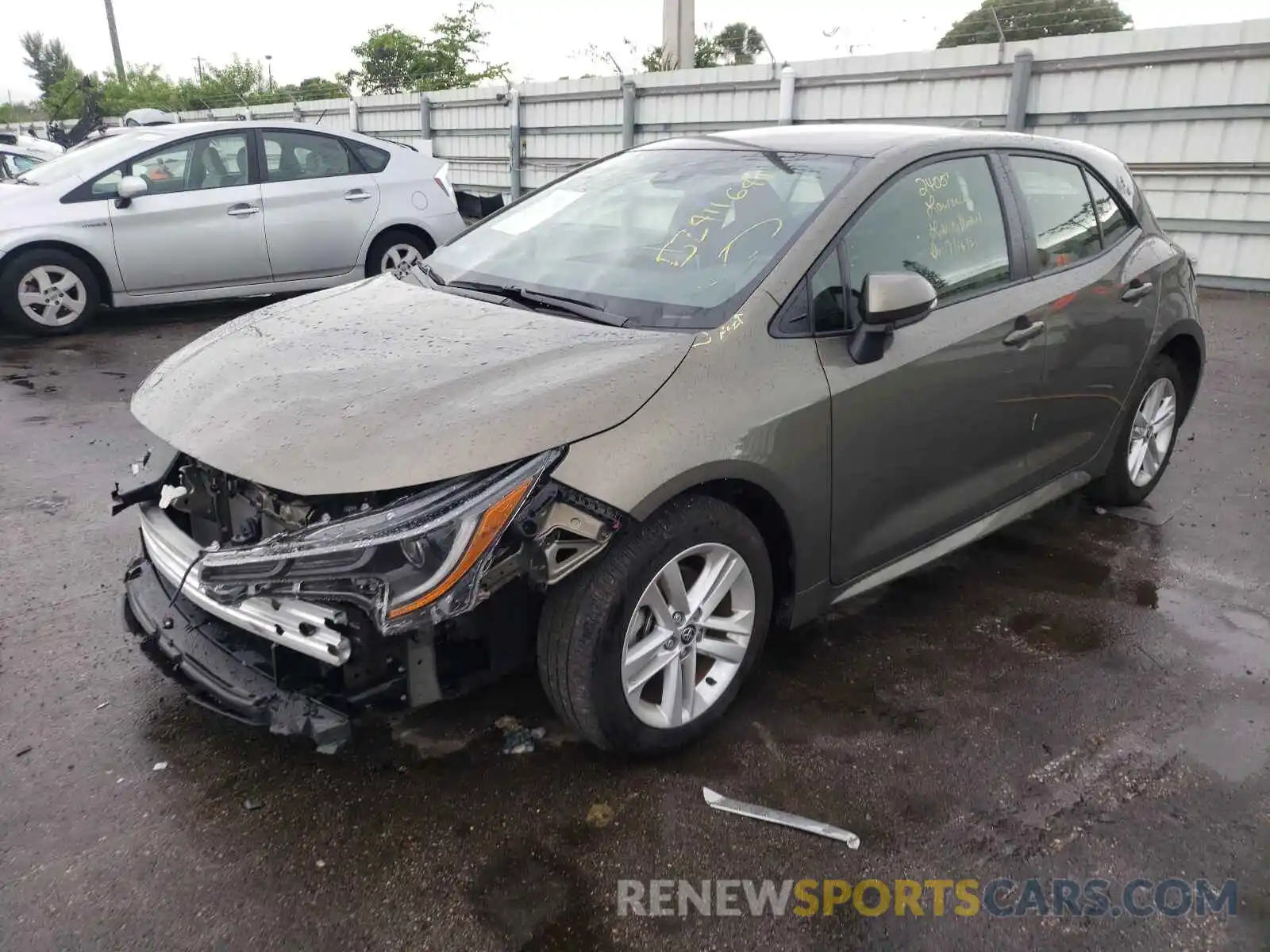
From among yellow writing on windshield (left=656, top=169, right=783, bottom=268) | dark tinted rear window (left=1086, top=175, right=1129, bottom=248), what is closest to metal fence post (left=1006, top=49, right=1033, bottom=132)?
dark tinted rear window (left=1086, top=175, right=1129, bottom=248)

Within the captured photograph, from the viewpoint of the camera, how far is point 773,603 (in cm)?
296

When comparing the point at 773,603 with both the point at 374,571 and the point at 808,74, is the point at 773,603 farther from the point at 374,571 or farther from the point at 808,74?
the point at 808,74

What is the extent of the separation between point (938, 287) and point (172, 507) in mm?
2467

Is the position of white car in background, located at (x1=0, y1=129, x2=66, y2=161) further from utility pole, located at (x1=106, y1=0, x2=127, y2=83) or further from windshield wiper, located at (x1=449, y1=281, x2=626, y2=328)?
utility pole, located at (x1=106, y1=0, x2=127, y2=83)

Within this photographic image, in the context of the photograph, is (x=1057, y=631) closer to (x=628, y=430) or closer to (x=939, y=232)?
(x=939, y=232)

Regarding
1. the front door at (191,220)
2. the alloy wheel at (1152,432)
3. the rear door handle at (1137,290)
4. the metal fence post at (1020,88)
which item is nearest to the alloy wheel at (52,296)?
the front door at (191,220)

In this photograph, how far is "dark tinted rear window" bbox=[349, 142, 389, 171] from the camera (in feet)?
28.6

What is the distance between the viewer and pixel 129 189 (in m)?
7.43

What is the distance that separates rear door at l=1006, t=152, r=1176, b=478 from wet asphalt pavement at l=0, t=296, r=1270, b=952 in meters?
0.67

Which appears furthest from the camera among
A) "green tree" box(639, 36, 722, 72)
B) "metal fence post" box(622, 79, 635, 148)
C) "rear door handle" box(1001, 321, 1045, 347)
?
"green tree" box(639, 36, 722, 72)

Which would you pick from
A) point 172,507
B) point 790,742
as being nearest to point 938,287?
point 790,742

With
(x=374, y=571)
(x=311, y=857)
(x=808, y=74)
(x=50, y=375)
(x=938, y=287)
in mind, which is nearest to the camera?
(x=374, y=571)

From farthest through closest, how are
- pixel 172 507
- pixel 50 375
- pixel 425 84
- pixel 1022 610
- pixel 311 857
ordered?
pixel 425 84 → pixel 50 375 → pixel 1022 610 → pixel 172 507 → pixel 311 857

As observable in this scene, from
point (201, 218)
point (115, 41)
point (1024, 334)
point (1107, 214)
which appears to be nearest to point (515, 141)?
point (201, 218)
